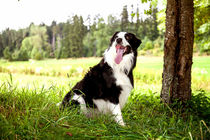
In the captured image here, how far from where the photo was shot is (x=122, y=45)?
3.32m

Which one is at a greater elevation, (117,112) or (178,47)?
(178,47)

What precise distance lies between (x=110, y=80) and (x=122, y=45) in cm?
61

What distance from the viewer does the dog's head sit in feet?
10.8

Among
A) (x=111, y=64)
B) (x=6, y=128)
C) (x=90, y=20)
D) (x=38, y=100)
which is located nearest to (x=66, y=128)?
(x=6, y=128)

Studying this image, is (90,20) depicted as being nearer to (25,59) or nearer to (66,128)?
(25,59)

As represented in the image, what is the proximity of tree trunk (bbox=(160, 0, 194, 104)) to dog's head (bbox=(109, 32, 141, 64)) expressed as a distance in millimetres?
1020

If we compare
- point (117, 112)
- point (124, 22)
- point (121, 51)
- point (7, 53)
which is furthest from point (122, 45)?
point (7, 53)

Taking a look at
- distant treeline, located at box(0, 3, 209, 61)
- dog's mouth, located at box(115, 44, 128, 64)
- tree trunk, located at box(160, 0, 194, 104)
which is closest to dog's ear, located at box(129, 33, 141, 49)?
dog's mouth, located at box(115, 44, 128, 64)

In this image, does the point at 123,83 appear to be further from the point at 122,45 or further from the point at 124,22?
the point at 124,22

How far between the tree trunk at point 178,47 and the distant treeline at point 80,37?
615 inches

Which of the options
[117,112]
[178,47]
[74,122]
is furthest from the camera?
[178,47]

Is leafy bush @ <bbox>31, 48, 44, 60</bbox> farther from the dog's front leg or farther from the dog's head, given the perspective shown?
the dog's front leg

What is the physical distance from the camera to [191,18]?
4.06 metres

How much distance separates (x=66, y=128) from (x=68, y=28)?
23961 millimetres
